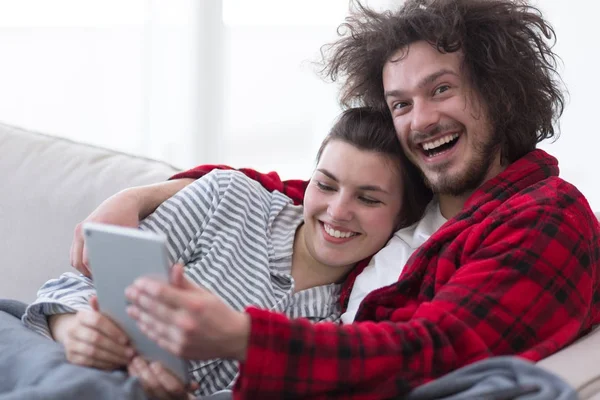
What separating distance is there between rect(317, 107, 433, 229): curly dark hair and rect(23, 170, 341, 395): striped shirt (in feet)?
0.67

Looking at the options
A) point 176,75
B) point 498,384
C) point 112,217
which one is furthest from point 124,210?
point 176,75

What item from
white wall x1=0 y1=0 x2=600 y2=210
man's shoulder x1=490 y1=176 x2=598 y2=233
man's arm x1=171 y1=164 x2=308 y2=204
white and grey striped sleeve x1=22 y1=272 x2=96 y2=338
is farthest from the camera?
white wall x1=0 y1=0 x2=600 y2=210

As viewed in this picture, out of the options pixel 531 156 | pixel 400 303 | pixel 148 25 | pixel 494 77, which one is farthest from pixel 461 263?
pixel 148 25

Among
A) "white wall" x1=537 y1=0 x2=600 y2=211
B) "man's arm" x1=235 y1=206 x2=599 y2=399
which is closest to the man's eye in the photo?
"man's arm" x1=235 y1=206 x2=599 y2=399

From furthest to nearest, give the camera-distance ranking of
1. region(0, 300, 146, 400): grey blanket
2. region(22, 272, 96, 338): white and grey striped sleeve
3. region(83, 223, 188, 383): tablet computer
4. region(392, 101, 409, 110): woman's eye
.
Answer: region(392, 101, 409, 110): woman's eye → region(22, 272, 96, 338): white and grey striped sleeve → region(0, 300, 146, 400): grey blanket → region(83, 223, 188, 383): tablet computer

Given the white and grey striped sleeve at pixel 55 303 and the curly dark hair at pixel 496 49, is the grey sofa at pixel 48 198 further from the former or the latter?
the curly dark hair at pixel 496 49

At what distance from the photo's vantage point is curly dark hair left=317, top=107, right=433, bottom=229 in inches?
66.9

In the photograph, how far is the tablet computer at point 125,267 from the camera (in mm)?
1048

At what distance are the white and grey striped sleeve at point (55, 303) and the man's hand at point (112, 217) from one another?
0.12 feet

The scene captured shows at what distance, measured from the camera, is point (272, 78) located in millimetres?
3160

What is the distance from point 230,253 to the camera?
1.64 m

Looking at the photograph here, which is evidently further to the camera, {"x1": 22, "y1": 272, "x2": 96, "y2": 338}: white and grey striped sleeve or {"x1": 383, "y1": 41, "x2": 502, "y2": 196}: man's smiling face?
{"x1": 383, "y1": 41, "x2": 502, "y2": 196}: man's smiling face

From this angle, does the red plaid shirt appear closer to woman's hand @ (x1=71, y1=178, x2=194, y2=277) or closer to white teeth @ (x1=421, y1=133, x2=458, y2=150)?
white teeth @ (x1=421, y1=133, x2=458, y2=150)

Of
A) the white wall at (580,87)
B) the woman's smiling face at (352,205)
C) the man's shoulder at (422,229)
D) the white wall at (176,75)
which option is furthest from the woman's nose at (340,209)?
the white wall at (176,75)
